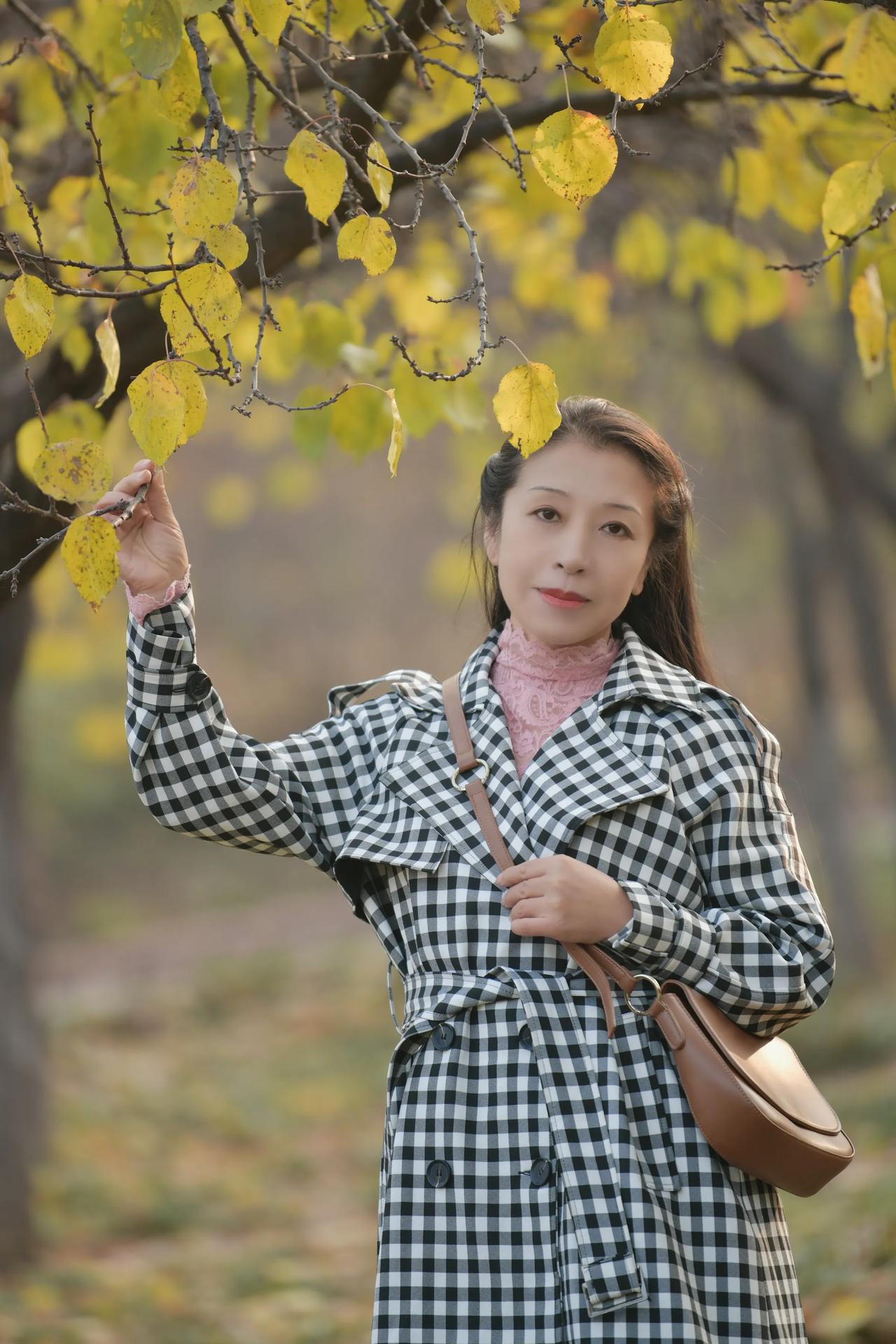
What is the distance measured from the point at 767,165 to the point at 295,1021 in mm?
6938

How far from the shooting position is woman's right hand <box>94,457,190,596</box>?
182cm

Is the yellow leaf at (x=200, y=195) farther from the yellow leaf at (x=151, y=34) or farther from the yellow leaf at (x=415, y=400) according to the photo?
the yellow leaf at (x=415, y=400)

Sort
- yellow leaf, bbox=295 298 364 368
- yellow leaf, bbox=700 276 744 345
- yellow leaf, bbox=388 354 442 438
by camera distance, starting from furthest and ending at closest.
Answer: yellow leaf, bbox=700 276 744 345
yellow leaf, bbox=295 298 364 368
yellow leaf, bbox=388 354 442 438

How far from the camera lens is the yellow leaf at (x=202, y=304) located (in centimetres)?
158

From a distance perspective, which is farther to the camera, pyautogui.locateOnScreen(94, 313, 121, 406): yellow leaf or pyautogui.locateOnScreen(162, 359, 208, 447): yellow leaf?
pyautogui.locateOnScreen(94, 313, 121, 406): yellow leaf

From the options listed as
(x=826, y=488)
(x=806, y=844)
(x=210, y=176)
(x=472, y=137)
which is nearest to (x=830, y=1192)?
(x=826, y=488)

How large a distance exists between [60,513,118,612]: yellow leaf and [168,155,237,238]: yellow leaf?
0.34 meters

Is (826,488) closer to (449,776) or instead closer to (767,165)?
(767,165)

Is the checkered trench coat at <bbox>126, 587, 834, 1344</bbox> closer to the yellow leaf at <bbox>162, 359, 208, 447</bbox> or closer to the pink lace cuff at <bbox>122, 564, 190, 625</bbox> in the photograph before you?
the pink lace cuff at <bbox>122, 564, 190, 625</bbox>

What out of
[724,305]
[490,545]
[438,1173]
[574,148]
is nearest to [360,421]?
[490,545]

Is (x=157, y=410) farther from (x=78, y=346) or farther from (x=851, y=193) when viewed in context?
(x=851, y=193)

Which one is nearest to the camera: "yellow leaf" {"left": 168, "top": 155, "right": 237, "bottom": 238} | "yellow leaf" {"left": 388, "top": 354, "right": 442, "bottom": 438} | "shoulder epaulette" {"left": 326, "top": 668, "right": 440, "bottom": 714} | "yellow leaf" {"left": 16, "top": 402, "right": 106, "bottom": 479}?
"yellow leaf" {"left": 168, "top": 155, "right": 237, "bottom": 238}

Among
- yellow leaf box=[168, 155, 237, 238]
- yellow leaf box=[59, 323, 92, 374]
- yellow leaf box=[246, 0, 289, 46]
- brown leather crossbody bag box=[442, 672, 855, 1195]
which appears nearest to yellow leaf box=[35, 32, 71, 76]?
yellow leaf box=[59, 323, 92, 374]

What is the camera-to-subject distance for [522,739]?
Result: 2.02m
